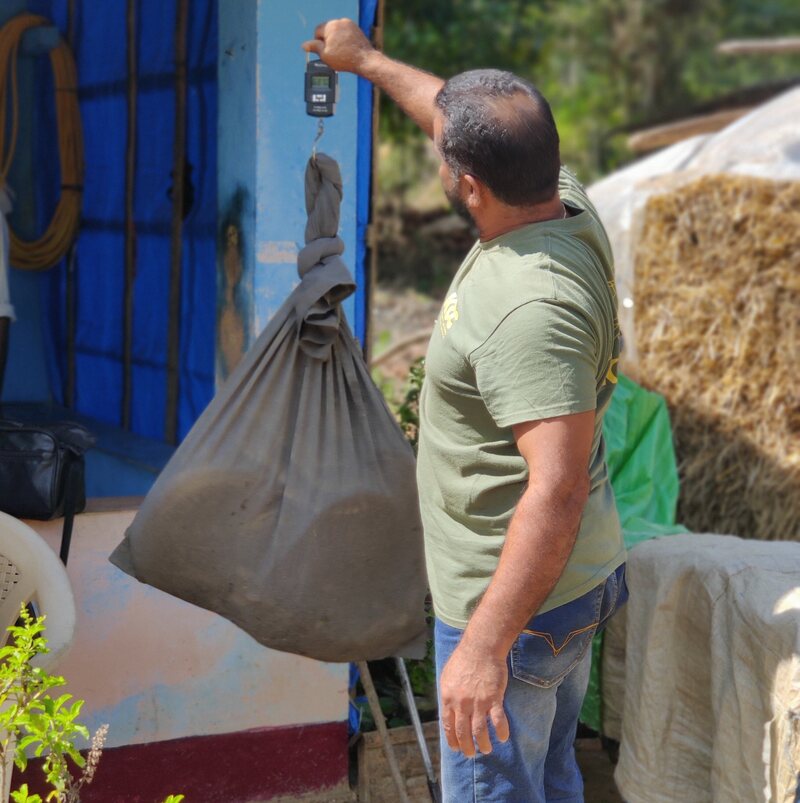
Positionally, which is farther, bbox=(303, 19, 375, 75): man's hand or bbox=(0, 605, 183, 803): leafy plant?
bbox=(303, 19, 375, 75): man's hand

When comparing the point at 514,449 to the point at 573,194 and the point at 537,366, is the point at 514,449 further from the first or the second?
the point at 573,194

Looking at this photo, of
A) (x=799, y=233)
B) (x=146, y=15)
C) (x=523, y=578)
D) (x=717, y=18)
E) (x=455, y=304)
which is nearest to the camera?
(x=523, y=578)

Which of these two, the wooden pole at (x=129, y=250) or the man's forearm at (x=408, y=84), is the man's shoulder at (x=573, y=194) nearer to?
the man's forearm at (x=408, y=84)

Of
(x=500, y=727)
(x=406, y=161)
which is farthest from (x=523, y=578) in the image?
(x=406, y=161)

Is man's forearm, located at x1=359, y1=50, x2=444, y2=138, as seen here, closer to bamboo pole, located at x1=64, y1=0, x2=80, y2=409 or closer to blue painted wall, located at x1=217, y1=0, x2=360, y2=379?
blue painted wall, located at x1=217, y1=0, x2=360, y2=379

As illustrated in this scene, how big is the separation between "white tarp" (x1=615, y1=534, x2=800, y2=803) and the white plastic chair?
5.32ft

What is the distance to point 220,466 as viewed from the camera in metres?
2.63

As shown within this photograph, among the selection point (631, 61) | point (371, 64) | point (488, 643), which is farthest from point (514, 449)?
point (631, 61)

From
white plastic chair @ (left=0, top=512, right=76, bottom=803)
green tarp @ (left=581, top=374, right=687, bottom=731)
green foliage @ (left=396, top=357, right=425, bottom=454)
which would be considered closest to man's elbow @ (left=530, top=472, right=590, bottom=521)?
white plastic chair @ (left=0, top=512, right=76, bottom=803)

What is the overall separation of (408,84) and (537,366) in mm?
1007

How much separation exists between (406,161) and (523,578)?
39.6ft

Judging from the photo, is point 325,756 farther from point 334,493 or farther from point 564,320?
point 564,320

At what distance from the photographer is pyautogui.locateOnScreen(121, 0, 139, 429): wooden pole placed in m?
4.47

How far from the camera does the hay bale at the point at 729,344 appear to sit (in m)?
4.92
